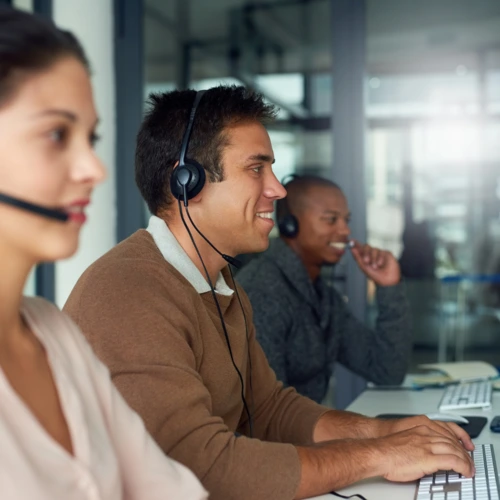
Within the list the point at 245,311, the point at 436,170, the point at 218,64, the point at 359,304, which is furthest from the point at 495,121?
the point at 245,311

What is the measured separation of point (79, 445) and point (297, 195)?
199 cm

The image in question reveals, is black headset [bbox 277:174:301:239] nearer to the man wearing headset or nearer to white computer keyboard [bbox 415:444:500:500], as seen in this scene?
the man wearing headset

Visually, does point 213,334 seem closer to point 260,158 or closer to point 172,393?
point 172,393

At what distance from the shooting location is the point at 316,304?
2484mm

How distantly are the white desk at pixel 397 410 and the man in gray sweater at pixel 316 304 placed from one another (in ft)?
0.62

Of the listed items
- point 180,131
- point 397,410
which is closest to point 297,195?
point 397,410

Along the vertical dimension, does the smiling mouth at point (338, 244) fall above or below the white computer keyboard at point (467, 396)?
Answer: above

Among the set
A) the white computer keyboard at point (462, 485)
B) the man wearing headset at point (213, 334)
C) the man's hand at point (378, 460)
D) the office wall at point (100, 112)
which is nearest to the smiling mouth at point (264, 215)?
the man wearing headset at point (213, 334)

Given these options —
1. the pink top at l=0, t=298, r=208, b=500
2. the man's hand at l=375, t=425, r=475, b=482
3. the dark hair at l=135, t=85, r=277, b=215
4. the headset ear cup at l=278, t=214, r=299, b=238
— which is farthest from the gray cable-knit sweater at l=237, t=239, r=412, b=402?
the pink top at l=0, t=298, r=208, b=500

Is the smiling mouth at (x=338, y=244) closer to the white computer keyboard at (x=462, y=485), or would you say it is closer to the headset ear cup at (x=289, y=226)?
the headset ear cup at (x=289, y=226)

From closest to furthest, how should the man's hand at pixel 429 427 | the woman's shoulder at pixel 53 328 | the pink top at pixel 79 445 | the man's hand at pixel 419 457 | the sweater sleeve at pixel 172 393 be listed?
the pink top at pixel 79 445 < the woman's shoulder at pixel 53 328 < the sweater sleeve at pixel 172 393 < the man's hand at pixel 419 457 < the man's hand at pixel 429 427

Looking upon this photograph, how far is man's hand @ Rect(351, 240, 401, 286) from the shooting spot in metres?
2.59

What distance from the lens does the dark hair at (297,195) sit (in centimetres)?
272

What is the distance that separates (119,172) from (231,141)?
228cm
